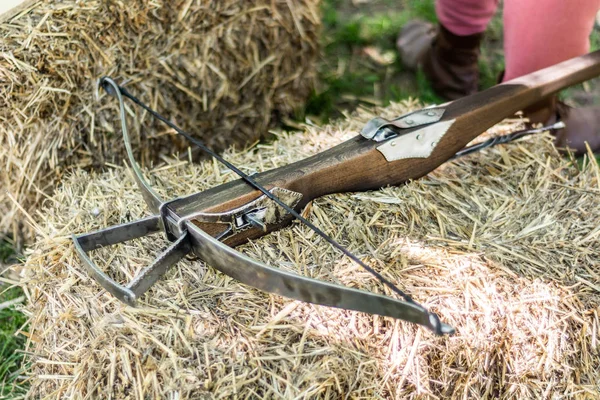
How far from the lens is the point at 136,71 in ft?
6.24

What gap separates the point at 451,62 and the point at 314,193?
1424 mm

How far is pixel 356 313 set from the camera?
121 cm

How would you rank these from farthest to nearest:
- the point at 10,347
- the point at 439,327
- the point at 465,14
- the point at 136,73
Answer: the point at 465,14 < the point at 136,73 < the point at 10,347 < the point at 439,327

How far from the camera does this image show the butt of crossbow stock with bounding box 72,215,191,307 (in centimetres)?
111

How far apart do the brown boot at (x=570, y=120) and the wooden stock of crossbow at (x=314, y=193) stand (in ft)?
0.75

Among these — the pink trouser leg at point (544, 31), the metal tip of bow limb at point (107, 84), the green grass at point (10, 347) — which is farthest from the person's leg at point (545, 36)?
the green grass at point (10, 347)

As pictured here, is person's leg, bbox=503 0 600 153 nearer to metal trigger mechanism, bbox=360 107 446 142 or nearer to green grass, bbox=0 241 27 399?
metal trigger mechanism, bbox=360 107 446 142

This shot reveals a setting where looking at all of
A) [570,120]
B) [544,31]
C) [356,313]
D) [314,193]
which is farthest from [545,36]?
[356,313]

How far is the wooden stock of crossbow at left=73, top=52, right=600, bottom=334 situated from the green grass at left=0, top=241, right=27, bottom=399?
66cm

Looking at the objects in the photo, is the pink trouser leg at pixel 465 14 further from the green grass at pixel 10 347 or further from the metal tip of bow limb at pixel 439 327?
the green grass at pixel 10 347

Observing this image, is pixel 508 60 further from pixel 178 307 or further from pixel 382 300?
pixel 178 307

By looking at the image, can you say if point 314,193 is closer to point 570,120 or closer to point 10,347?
point 10,347

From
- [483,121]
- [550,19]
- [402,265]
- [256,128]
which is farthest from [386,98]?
[402,265]

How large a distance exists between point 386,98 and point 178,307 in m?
1.80
